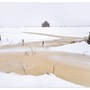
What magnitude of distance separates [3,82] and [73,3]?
129 centimetres

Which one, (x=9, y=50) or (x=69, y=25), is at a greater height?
(x=69, y=25)

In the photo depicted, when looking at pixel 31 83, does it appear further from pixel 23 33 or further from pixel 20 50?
pixel 23 33

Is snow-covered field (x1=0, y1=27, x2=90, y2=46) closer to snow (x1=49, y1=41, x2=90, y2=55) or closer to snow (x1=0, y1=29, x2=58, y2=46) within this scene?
snow (x1=0, y1=29, x2=58, y2=46)

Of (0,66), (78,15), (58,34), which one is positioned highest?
(78,15)

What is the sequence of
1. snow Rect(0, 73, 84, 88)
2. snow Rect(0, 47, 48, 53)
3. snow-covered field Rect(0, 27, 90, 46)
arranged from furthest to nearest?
snow-covered field Rect(0, 27, 90, 46) → snow Rect(0, 47, 48, 53) → snow Rect(0, 73, 84, 88)

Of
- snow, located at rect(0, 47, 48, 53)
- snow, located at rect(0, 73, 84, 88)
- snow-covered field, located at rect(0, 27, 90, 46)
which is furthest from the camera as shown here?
snow-covered field, located at rect(0, 27, 90, 46)

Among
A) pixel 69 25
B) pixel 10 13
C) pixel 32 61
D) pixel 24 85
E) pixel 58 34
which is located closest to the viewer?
pixel 24 85

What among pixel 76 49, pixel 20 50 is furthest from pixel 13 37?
pixel 76 49

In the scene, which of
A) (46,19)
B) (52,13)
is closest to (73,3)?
(52,13)

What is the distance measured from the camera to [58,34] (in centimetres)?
238

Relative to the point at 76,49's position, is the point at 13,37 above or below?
above

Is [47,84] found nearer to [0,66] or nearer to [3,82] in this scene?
[3,82]

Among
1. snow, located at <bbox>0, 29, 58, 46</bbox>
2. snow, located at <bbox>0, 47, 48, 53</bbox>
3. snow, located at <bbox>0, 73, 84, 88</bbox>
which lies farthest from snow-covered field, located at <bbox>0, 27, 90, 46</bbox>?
snow, located at <bbox>0, 73, 84, 88</bbox>

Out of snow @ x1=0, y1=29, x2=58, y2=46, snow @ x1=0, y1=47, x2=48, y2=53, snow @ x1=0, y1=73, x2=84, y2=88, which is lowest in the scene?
snow @ x1=0, y1=73, x2=84, y2=88
